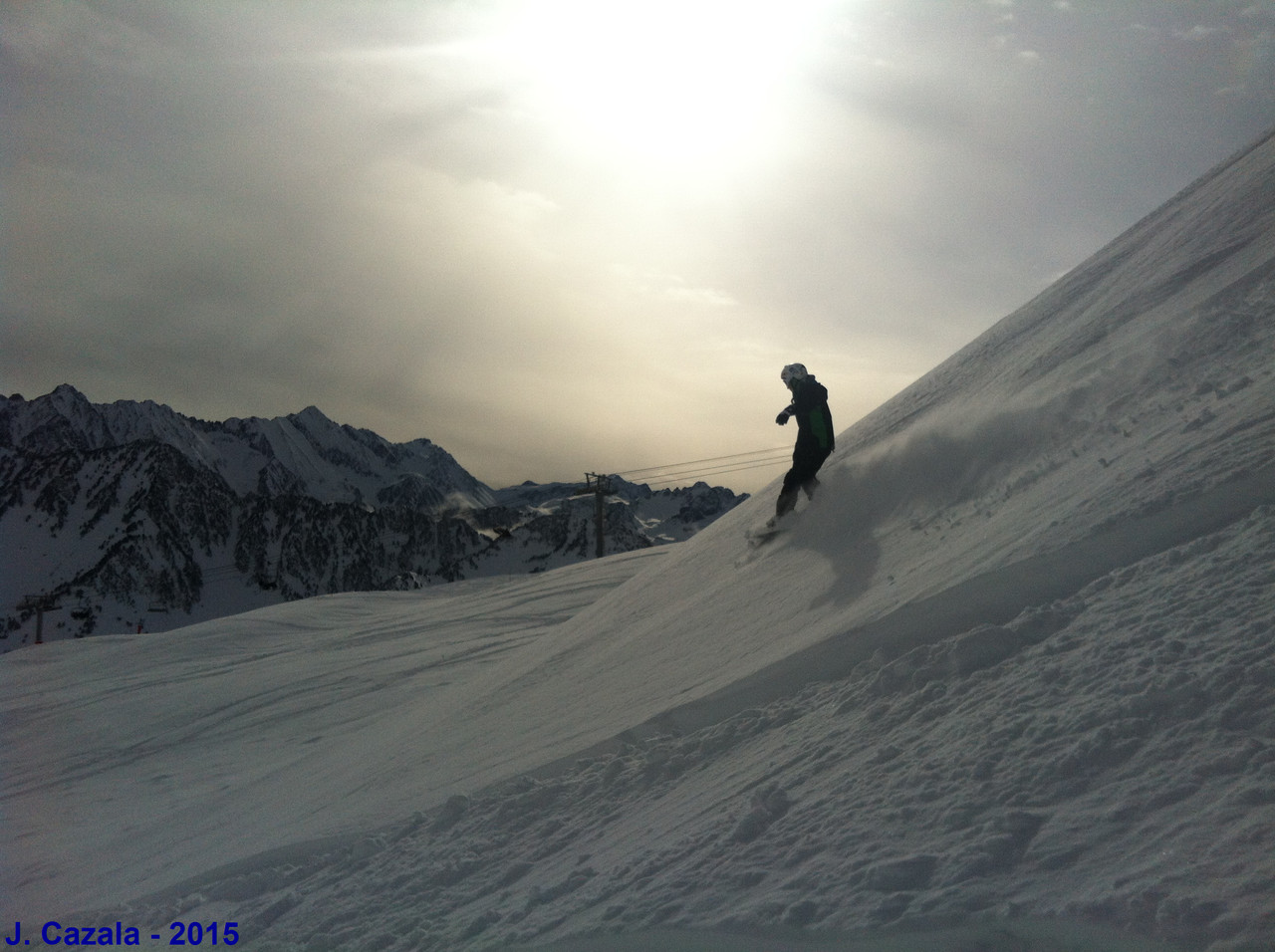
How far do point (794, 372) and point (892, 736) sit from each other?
20.6 feet

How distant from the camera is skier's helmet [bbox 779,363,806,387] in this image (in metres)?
9.00

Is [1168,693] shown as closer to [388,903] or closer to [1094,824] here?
[1094,824]

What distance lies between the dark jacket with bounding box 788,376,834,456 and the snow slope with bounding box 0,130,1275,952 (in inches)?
18.0

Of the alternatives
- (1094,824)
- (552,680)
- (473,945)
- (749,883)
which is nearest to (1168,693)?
(1094,824)

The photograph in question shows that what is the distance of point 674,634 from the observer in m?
6.79

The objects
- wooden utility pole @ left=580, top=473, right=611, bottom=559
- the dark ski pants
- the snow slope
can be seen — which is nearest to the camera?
the snow slope

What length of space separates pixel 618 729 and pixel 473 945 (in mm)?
1705

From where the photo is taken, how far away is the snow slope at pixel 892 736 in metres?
2.31

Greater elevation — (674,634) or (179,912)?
(674,634)

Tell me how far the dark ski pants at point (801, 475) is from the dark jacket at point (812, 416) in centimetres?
2

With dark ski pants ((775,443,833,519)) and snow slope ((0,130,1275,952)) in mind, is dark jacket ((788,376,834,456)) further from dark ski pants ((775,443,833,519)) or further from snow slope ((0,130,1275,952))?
snow slope ((0,130,1275,952))

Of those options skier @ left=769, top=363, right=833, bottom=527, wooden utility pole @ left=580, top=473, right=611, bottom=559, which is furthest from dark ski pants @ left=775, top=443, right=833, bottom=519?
wooden utility pole @ left=580, top=473, right=611, bottom=559

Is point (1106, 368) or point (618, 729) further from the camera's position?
point (1106, 368)

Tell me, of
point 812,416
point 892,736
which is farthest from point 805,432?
point 892,736
